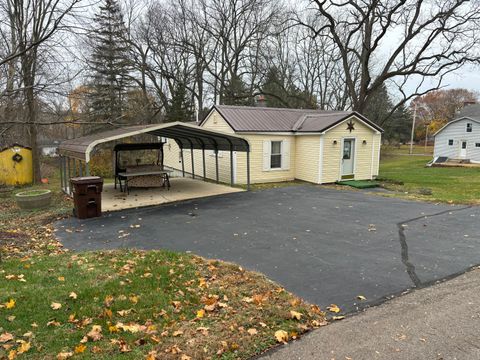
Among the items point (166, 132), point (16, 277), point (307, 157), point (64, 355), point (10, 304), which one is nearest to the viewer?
point (64, 355)

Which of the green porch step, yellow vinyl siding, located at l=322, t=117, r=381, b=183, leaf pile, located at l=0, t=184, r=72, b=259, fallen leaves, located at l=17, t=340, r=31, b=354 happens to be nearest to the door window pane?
yellow vinyl siding, located at l=322, t=117, r=381, b=183

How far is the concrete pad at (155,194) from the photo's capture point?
10711mm

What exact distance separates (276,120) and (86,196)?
10286mm

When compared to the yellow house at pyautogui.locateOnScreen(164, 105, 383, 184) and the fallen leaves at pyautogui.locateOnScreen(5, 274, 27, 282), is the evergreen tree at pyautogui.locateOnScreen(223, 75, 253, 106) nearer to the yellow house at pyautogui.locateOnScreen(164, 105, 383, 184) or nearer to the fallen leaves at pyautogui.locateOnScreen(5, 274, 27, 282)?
the yellow house at pyautogui.locateOnScreen(164, 105, 383, 184)

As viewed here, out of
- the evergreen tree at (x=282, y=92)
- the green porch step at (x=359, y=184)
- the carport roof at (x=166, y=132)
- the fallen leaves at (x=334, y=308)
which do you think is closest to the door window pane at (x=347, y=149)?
the green porch step at (x=359, y=184)

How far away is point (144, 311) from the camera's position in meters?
3.81

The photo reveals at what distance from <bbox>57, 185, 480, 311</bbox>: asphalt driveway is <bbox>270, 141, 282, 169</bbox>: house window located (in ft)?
16.3

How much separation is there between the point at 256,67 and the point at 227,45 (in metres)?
3.29

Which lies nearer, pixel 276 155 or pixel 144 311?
pixel 144 311

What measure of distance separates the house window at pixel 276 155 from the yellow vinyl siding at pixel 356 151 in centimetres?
218

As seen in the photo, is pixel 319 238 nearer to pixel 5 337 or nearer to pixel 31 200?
pixel 5 337

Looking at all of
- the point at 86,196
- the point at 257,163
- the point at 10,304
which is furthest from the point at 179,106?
the point at 10,304

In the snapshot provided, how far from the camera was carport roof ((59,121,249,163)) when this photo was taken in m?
9.53

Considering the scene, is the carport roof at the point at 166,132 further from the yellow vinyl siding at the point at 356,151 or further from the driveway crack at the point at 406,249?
the driveway crack at the point at 406,249
